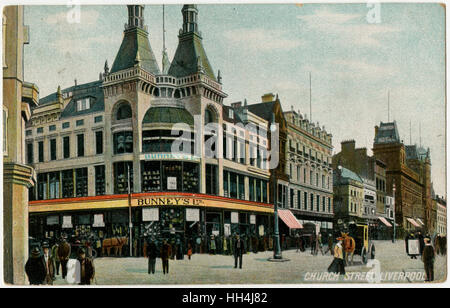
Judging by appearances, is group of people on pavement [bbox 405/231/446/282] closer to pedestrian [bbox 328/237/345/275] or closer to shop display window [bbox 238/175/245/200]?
pedestrian [bbox 328/237/345/275]

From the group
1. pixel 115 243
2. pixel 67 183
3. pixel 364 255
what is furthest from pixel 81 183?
pixel 364 255

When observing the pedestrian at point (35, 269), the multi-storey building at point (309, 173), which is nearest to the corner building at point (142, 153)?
the pedestrian at point (35, 269)

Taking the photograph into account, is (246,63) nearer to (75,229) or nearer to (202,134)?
(202,134)

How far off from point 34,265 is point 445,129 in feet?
41.1

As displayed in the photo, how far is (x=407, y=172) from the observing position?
61.5ft

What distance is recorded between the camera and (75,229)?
17.0 meters

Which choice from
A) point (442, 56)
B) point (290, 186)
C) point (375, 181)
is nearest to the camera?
point (442, 56)

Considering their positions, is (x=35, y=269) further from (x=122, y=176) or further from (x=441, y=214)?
(x=441, y=214)

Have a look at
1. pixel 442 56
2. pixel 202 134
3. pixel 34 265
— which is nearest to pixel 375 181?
pixel 442 56

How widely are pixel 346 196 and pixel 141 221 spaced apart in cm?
778

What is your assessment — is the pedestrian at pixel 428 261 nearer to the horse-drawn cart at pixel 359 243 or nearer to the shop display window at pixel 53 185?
the horse-drawn cart at pixel 359 243

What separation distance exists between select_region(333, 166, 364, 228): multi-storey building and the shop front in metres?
3.57
